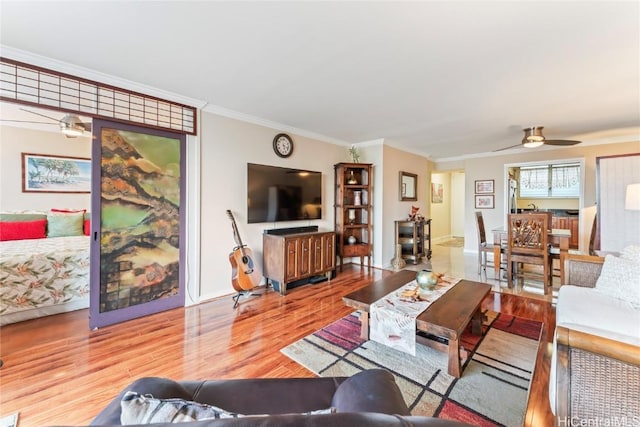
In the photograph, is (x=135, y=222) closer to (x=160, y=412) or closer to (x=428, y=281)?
(x=160, y=412)

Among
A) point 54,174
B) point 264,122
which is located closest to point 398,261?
point 264,122

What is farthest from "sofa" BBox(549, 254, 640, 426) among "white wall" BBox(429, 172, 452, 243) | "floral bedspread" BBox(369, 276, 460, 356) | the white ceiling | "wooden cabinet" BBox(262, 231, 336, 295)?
"white wall" BBox(429, 172, 452, 243)

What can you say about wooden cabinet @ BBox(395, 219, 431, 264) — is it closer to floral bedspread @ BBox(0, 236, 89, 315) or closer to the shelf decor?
the shelf decor

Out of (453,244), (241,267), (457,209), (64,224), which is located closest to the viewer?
(241,267)

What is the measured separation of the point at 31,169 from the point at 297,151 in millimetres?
4002

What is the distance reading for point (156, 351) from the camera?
2.14 meters

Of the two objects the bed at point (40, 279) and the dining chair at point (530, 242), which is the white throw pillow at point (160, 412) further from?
the dining chair at point (530, 242)

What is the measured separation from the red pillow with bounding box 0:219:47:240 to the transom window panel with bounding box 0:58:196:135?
2173 millimetres

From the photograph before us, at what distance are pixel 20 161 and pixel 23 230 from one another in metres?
1.25

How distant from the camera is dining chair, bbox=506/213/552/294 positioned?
3531mm

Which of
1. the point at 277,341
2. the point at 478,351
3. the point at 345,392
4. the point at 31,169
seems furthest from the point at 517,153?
the point at 31,169

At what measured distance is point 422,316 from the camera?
6.24ft

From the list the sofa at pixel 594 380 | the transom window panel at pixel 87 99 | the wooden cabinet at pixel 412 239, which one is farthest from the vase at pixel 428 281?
the transom window panel at pixel 87 99

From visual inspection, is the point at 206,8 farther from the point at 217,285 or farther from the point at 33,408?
the point at 217,285
